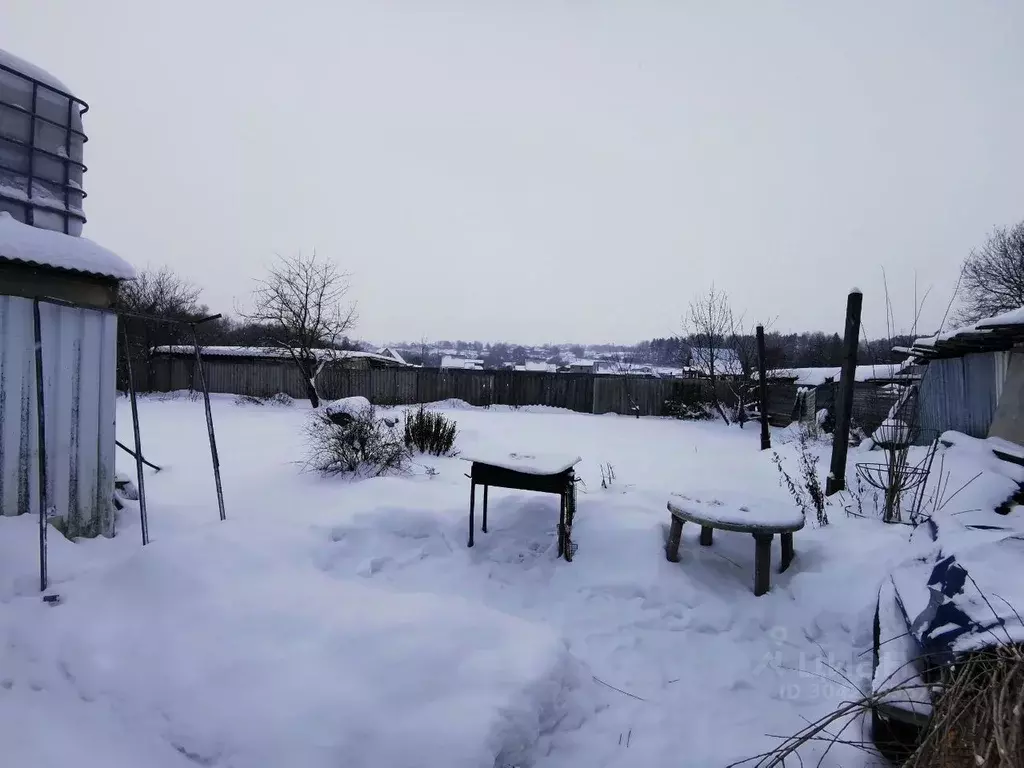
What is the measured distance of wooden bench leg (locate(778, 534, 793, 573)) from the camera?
156 inches

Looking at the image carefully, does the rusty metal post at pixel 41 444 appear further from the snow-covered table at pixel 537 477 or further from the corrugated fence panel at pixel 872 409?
the corrugated fence panel at pixel 872 409

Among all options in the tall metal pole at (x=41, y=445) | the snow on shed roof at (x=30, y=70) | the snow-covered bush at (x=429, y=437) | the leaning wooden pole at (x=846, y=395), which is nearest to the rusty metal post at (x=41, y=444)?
the tall metal pole at (x=41, y=445)

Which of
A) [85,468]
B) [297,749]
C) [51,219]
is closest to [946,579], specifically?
[297,749]

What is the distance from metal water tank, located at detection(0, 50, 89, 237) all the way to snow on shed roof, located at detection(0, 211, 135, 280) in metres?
0.23

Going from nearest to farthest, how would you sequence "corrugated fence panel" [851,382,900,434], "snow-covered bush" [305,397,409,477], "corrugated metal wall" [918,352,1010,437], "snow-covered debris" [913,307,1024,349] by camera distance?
"snow-covered debris" [913,307,1024,349] → "corrugated metal wall" [918,352,1010,437] → "snow-covered bush" [305,397,409,477] → "corrugated fence panel" [851,382,900,434]

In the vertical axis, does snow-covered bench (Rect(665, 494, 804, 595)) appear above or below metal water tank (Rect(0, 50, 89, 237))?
below

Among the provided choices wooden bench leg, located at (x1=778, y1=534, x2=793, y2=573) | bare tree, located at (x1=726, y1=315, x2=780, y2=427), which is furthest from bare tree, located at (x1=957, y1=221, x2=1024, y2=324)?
wooden bench leg, located at (x1=778, y1=534, x2=793, y2=573)

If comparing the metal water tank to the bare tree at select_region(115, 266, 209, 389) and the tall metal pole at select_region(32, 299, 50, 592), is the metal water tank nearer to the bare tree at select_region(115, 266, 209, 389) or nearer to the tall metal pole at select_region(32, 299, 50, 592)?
the tall metal pole at select_region(32, 299, 50, 592)

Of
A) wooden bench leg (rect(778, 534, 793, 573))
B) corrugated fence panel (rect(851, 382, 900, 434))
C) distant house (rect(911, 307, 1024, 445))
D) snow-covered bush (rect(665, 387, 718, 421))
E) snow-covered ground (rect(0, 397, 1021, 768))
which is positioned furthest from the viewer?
snow-covered bush (rect(665, 387, 718, 421))

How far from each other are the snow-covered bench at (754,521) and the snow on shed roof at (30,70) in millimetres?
5785

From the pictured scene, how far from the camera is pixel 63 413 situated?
12.2ft

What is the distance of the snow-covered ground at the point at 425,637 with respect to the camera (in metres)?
2.15

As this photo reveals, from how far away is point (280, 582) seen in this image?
325cm

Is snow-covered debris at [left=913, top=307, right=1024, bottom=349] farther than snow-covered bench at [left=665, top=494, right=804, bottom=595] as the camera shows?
Yes
